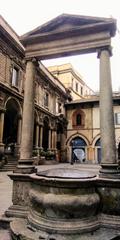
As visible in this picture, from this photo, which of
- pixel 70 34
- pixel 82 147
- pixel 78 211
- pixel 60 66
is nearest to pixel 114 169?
pixel 78 211

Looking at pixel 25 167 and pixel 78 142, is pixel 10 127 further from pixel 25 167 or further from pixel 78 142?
pixel 25 167

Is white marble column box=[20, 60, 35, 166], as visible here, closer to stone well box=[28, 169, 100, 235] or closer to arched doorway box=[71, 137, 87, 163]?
stone well box=[28, 169, 100, 235]

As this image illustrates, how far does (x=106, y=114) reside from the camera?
4898mm

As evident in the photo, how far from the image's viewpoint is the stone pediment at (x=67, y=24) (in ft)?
17.1

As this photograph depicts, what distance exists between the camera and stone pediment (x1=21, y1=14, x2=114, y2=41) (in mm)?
5227

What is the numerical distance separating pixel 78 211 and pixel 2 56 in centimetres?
1571

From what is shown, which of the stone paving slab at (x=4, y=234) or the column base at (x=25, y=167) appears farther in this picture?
the column base at (x=25, y=167)

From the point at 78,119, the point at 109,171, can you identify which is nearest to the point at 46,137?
the point at 78,119

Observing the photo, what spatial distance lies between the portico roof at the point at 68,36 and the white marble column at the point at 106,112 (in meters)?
0.42

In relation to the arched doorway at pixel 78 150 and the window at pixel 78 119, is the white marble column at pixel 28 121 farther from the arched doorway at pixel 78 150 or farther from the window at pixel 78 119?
the window at pixel 78 119

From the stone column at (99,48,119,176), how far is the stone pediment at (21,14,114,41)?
67 cm

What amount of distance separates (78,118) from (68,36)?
25.8 m

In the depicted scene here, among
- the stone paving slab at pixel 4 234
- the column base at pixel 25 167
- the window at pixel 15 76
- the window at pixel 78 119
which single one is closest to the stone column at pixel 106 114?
the column base at pixel 25 167

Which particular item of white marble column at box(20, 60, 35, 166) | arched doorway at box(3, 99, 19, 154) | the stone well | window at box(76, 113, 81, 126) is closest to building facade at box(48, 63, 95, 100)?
window at box(76, 113, 81, 126)
